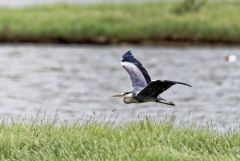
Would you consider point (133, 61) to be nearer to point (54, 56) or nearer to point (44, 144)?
point (44, 144)

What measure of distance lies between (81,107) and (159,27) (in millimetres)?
16009

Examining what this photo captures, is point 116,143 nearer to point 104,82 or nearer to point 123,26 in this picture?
point 104,82

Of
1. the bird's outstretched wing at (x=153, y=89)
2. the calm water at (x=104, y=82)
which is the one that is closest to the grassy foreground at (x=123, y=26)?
the calm water at (x=104, y=82)

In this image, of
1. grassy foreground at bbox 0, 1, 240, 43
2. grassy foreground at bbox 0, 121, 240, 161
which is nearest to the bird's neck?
grassy foreground at bbox 0, 121, 240, 161

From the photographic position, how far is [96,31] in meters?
40.2

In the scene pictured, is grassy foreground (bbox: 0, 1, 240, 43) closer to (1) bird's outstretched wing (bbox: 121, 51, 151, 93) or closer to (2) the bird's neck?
(1) bird's outstretched wing (bbox: 121, 51, 151, 93)

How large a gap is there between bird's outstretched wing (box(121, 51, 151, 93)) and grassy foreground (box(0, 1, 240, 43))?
24.9 meters

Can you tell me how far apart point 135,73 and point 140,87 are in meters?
0.24

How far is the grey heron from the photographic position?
13.1 meters

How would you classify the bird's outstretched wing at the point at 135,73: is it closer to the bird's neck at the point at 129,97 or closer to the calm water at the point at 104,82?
the bird's neck at the point at 129,97

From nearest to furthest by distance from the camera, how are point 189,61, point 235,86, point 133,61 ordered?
point 133,61 < point 235,86 < point 189,61

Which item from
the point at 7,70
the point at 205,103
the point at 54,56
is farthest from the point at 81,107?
the point at 54,56

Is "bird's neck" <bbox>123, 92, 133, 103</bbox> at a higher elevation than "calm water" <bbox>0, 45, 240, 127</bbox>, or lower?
higher

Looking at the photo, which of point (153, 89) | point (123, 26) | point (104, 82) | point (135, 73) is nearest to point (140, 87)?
point (135, 73)
